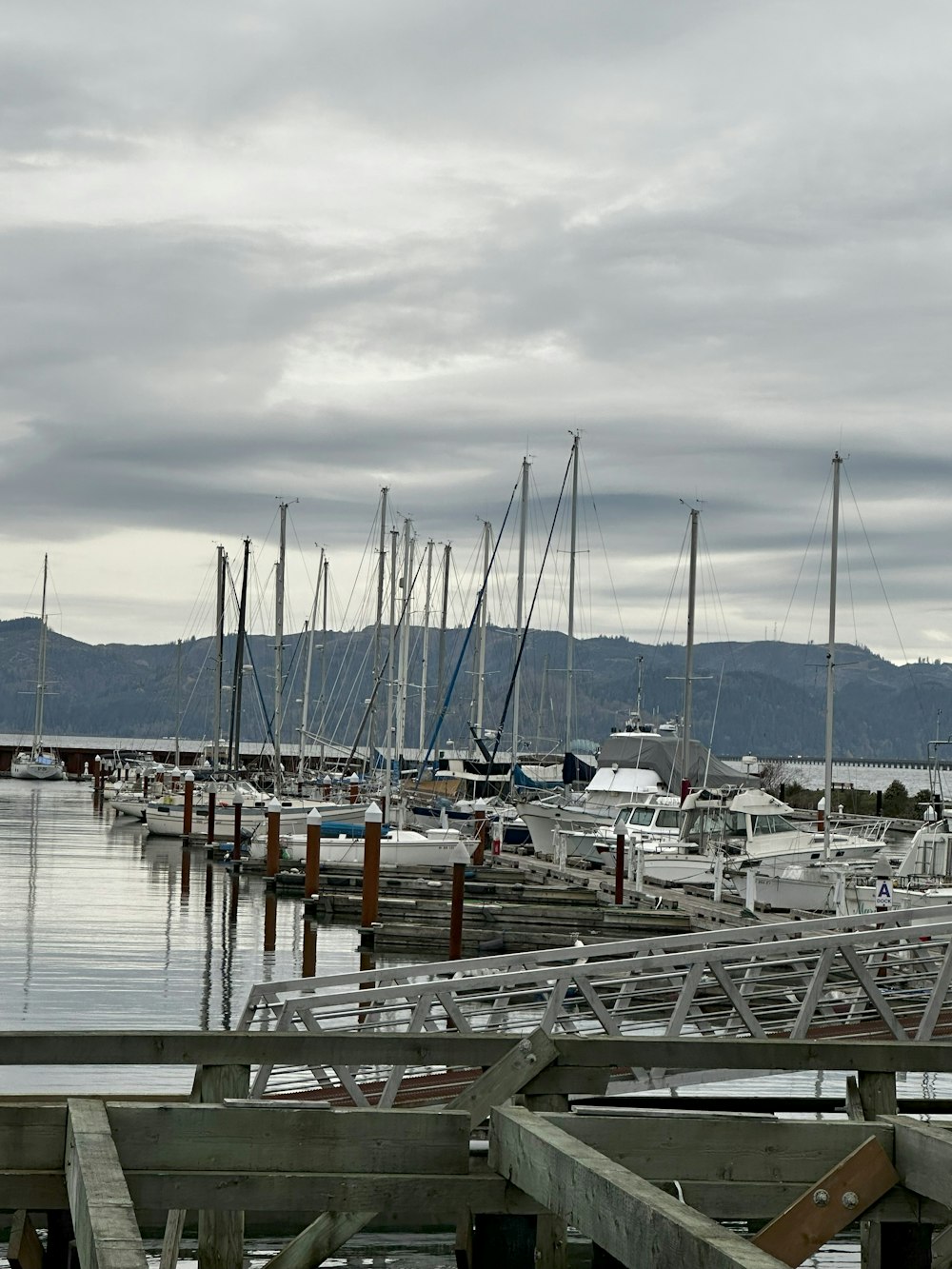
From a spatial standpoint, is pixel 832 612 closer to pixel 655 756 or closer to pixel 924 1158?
pixel 655 756

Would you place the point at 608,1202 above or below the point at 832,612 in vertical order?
below

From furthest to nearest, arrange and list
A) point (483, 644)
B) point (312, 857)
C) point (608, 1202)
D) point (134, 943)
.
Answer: point (483, 644) < point (312, 857) < point (134, 943) < point (608, 1202)

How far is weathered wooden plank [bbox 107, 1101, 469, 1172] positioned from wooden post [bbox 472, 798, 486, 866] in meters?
40.4

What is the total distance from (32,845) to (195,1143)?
53716 millimetres

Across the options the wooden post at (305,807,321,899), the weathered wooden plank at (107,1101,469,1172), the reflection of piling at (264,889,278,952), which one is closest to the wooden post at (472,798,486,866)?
the reflection of piling at (264,889,278,952)

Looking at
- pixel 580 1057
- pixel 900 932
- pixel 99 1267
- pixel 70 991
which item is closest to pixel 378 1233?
pixel 900 932

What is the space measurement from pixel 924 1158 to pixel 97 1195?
282 centimetres

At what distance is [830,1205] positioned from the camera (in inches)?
230

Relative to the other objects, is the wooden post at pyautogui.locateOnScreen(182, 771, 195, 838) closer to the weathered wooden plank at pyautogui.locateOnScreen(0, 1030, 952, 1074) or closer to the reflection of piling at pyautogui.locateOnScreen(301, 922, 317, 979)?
the reflection of piling at pyautogui.locateOnScreen(301, 922, 317, 979)

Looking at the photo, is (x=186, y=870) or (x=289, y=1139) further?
(x=186, y=870)

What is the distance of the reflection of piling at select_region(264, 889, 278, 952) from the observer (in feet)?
107

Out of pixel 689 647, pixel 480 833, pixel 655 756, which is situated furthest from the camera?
pixel 655 756

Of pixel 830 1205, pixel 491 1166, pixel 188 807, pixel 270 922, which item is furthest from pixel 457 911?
pixel 188 807

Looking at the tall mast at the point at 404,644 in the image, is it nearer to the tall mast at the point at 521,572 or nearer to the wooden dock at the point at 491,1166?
the tall mast at the point at 521,572
